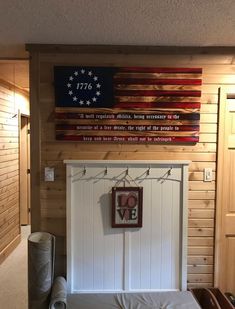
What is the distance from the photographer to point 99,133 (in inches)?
111

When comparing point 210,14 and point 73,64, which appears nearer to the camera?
point 210,14

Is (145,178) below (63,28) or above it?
below

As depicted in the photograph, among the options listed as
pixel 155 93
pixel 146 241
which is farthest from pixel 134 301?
pixel 155 93

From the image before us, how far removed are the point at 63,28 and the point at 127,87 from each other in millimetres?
730

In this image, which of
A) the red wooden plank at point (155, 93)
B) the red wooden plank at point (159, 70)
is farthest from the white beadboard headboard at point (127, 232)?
the red wooden plank at point (159, 70)

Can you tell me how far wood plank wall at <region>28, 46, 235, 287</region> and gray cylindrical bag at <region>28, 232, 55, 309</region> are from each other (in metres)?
0.32

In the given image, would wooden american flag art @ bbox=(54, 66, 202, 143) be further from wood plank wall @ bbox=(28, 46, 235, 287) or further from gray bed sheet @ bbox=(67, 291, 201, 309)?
gray bed sheet @ bbox=(67, 291, 201, 309)

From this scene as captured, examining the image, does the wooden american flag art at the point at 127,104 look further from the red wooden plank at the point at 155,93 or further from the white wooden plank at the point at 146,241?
the white wooden plank at the point at 146,241

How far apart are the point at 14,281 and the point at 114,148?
209 centimetres

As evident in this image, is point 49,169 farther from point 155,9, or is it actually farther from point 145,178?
point 155,9

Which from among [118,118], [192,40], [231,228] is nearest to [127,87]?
[118,118]

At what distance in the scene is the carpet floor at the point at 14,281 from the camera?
324cm

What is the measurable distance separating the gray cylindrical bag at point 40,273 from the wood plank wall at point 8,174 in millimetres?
1848

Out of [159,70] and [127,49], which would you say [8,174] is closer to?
[127,49]
